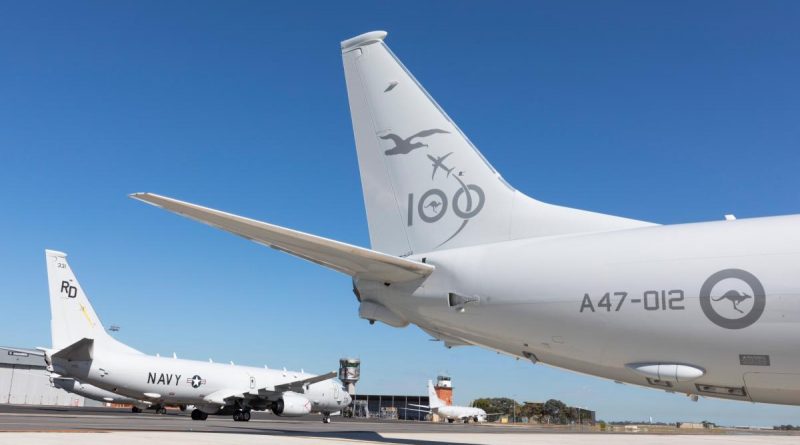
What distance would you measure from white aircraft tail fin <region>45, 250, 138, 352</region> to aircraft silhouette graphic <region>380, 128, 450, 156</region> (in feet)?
104

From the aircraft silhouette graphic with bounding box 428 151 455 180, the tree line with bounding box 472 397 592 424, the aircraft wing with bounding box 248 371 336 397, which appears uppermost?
the aircraft silhouette graphic with bounding box 428 151 455 180

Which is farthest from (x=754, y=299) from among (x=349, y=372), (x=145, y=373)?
(x=349, y=372)

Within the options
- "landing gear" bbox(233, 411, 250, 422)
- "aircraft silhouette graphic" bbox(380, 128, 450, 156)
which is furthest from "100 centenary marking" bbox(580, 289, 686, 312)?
"landing gear" bbox(233, 411, 250, 422)

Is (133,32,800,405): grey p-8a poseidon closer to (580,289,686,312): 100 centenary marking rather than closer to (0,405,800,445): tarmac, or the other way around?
(580,289,686,312): 100 centenary marking

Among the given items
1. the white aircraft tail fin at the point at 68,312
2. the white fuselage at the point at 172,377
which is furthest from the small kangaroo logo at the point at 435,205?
the white aircraft tail fin at the point at 68,312

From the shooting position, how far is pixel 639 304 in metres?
8.49

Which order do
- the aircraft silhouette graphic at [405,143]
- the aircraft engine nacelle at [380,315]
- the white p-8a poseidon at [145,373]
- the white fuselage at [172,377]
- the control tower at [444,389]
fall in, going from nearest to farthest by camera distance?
the aircraft engine nacelle at [380,315]
the aircraft silhouette graphic at [405,143]
the white p-8a poseidon at [145,373]
the white fuselage at [172,377]
the control tower at [444,389]

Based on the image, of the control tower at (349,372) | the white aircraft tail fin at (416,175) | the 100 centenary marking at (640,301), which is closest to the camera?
the 100 centenary marking at (640,301)

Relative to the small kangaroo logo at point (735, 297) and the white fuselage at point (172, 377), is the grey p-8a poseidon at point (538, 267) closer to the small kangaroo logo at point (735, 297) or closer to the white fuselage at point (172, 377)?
the small kangaroo logo at point (735, 297)

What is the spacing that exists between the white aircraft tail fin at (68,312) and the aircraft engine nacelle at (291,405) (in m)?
10.2

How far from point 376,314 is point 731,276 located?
5.52 metres

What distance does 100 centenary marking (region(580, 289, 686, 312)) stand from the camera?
8266mm

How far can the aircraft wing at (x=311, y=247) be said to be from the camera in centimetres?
830

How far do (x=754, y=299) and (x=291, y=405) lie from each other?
36782 millimetres
